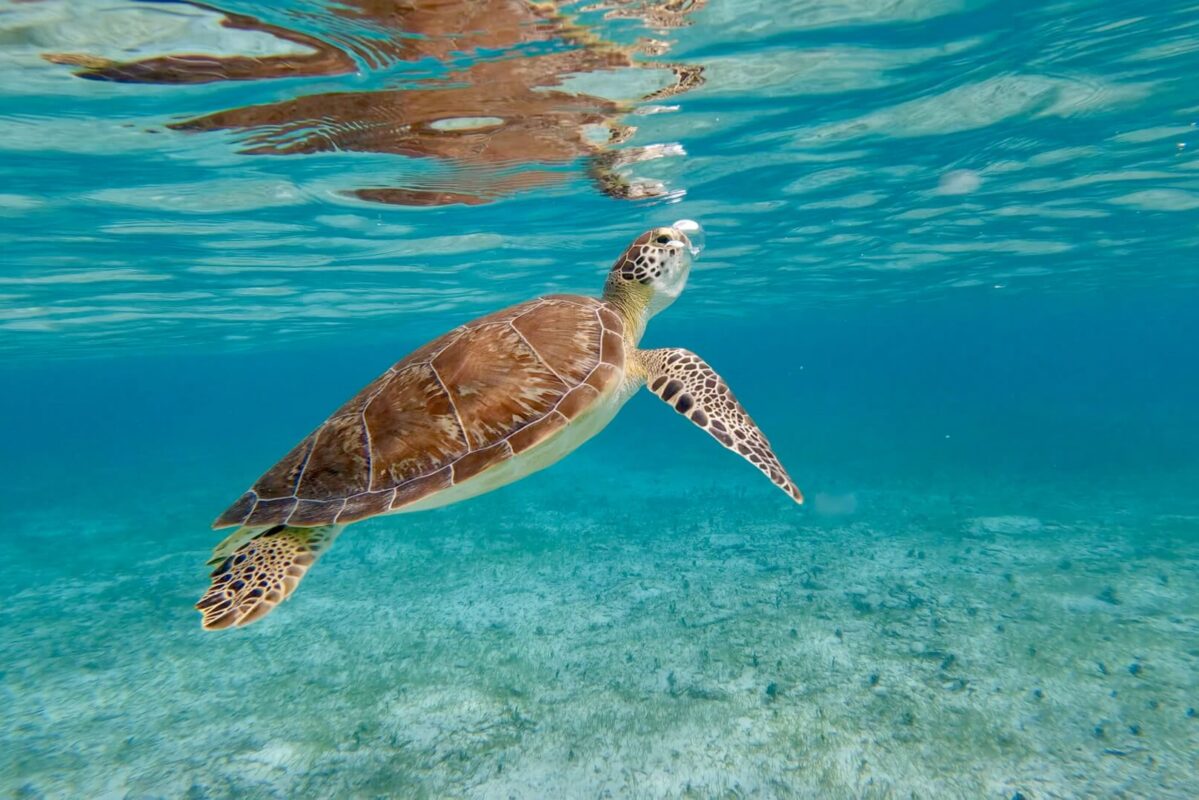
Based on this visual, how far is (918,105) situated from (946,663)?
8389mm

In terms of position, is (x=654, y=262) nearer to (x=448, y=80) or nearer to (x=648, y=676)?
(x=448, y=80)

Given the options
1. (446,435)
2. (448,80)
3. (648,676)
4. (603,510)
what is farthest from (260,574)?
(603,510)

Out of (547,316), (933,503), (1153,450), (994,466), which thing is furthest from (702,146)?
(1153,450)

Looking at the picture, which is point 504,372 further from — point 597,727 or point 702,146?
point 702,146

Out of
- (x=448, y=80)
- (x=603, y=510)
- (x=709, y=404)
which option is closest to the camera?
(x=709, y=404)

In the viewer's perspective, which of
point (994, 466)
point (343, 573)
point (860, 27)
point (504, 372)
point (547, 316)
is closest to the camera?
point (504, 372)

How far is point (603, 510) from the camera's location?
1858 centimetres

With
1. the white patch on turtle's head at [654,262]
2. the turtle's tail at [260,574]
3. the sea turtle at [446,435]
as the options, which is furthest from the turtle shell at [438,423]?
the white patch on turtle's head at [654,262]

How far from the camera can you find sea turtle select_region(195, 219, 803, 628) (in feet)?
14.5

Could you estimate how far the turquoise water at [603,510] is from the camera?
6.27 m

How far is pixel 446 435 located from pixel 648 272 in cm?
308

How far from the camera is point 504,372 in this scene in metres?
4.91

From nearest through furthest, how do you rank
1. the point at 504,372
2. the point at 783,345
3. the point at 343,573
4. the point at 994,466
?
1. the point at 504,372
2. the point at 343,573
3. the point at 994,466
4. the point at 783,345

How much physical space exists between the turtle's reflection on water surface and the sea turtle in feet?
11.3
